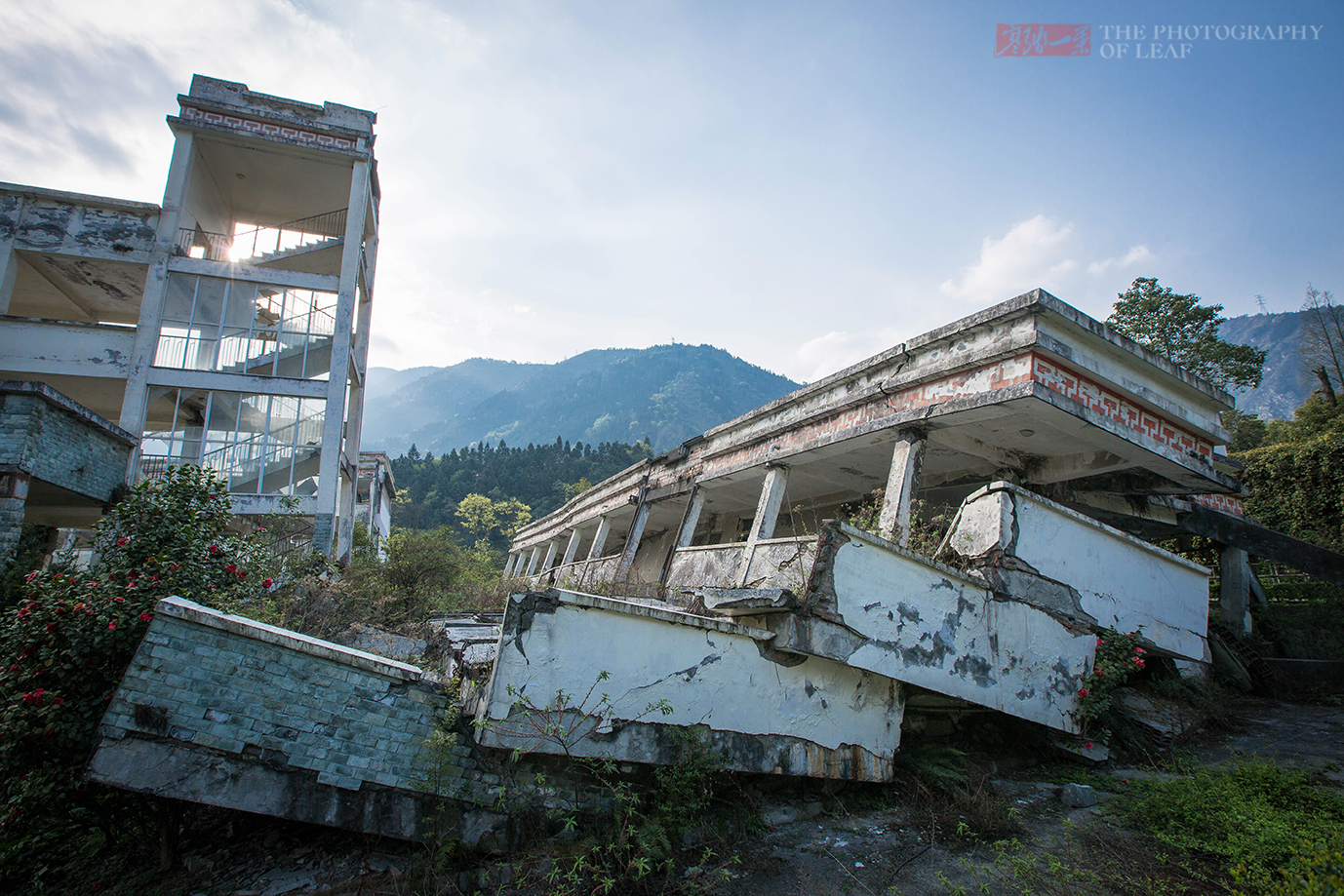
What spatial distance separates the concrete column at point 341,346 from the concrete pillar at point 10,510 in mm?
4306

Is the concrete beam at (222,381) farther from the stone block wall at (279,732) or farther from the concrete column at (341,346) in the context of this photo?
the stone block wall at (279,732)

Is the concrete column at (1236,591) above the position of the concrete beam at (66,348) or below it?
below

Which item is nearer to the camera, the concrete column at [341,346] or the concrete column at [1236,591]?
the concrete column at [1236,591]

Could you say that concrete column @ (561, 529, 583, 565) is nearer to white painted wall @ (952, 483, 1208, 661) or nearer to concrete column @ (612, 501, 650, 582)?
concrete column @ (612, 501, 650, 582)

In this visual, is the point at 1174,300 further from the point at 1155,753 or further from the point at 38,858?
the point at 38,858

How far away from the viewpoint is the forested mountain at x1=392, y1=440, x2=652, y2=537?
42812 millimetres

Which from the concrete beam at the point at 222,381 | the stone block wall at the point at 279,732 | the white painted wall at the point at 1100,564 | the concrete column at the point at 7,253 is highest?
the concrete column at the point at 7,253

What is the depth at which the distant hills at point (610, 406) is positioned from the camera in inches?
5394

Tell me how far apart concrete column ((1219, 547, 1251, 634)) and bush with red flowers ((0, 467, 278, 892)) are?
1393 centimetres

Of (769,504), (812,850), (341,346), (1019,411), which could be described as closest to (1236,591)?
(1019,411)

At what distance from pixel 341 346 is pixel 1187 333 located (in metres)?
25.9

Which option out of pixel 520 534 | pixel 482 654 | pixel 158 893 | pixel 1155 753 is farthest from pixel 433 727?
pixel 520 534

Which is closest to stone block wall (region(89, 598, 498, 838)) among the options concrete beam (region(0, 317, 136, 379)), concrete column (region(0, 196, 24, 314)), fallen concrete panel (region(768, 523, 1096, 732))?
fallen concrete panel (region(768, 523, 1096, 732))

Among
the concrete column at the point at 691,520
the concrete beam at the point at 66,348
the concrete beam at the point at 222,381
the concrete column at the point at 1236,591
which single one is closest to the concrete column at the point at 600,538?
the concrete column at the point at 691,520
